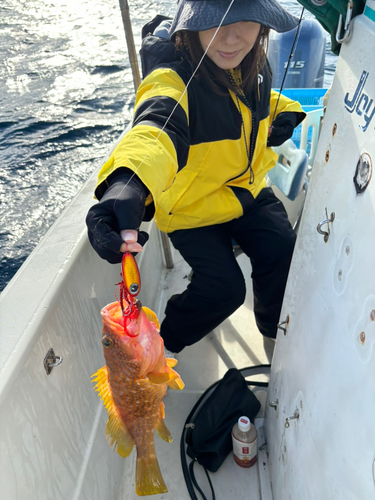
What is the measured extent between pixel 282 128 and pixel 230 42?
622 mm

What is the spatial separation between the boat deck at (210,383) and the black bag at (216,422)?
60mm

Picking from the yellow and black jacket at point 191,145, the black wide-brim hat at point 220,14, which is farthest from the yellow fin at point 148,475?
the black wide-brim hat at point 220,14

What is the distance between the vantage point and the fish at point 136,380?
1181 millimetres

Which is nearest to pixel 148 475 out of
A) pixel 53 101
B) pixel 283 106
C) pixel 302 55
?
pixel 283 106

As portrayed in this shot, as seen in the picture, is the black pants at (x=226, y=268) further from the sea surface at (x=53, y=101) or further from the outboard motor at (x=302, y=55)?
the outboard motor at (x=302, y=55)

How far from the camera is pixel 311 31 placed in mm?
3715

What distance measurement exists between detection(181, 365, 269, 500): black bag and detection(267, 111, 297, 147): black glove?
1.17m

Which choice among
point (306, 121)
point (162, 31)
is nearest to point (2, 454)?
point (162, 31)

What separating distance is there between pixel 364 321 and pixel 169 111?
94 centimetres

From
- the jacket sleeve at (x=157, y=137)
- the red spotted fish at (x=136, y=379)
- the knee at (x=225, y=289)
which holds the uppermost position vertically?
the jacket sleeve at (x=157, y=137)

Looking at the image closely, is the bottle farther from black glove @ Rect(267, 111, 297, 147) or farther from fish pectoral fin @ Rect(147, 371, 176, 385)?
black glove @ Rect(267, 111, 297, 147)

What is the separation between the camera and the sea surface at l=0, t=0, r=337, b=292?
400cm

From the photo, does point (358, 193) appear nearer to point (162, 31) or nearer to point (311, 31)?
point (162, 31)

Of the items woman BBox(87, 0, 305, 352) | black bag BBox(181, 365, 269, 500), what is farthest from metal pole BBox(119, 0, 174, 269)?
black bag BBox(181, 365, 269, 500)
